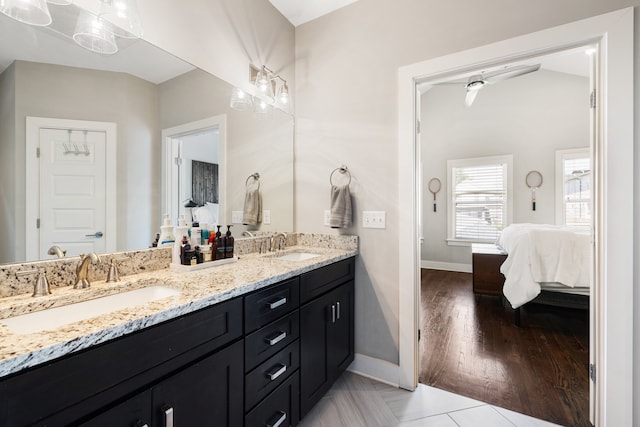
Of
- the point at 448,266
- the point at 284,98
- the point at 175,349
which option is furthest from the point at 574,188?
the point at 175,349

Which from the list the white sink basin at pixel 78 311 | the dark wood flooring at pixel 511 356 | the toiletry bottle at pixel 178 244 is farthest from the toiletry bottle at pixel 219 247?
the dark wood flooring at pixel 511 356

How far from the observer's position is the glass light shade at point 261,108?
203 cm

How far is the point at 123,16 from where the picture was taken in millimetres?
1145

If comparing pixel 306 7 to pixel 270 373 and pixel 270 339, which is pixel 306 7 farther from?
pixel 270 373

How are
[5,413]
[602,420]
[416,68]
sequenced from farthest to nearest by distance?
[416,68]
[602,420]
[5,413]

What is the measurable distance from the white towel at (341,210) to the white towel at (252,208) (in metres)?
0.53

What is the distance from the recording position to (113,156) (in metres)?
1.25

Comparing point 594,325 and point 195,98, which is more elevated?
point 195,98

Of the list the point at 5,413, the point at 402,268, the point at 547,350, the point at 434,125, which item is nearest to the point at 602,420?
the point at 547,350

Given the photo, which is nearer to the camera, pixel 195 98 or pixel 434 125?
pixel 195 98

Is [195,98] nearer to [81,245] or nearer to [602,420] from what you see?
[81,245]

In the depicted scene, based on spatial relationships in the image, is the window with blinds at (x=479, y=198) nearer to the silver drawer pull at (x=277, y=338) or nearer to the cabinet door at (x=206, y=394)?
the silver drawer pull at (x=277, y=338)

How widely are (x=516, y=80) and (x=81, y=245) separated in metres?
6.23

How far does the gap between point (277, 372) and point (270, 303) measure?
1.02 ft
